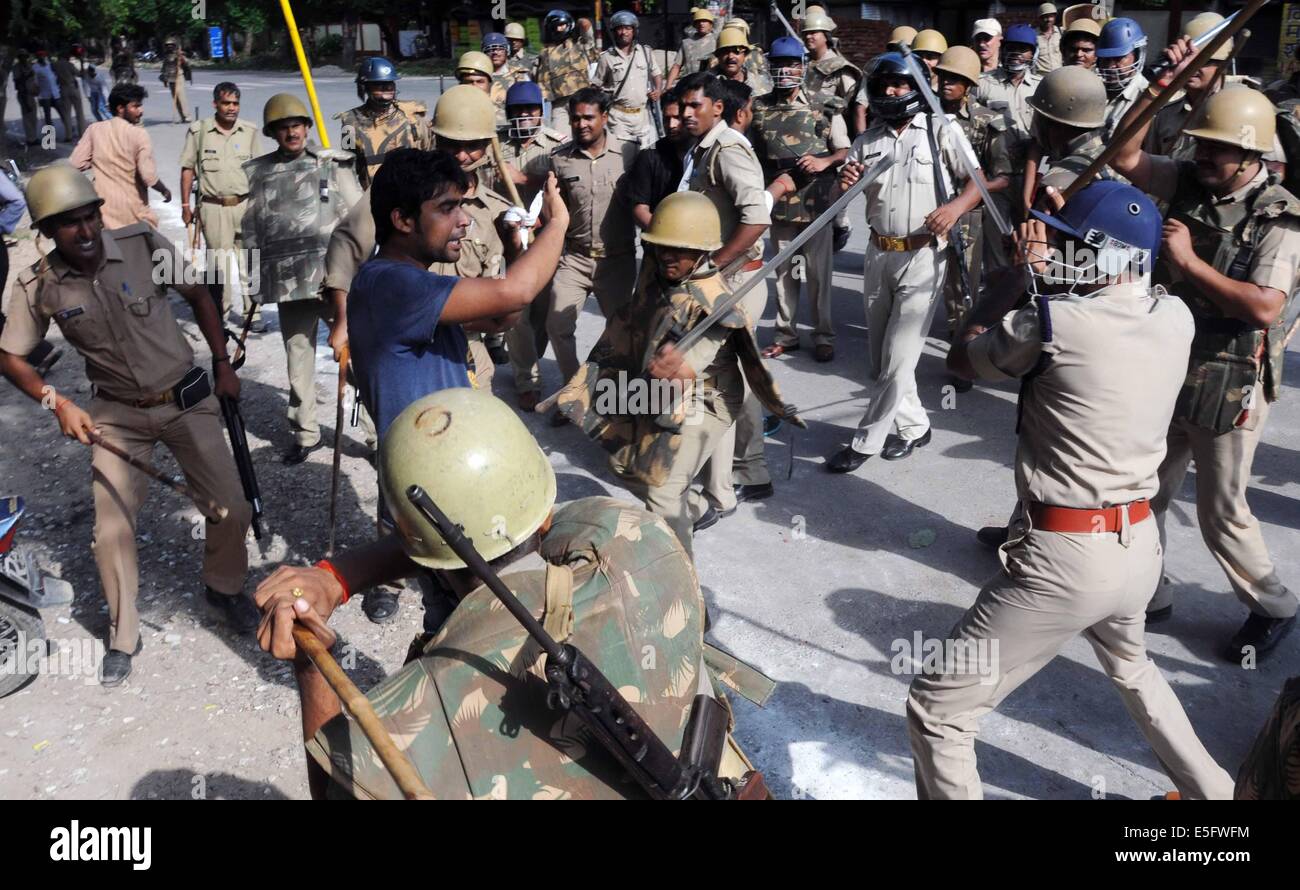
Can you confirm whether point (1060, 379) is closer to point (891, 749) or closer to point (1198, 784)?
point (1198, 784)

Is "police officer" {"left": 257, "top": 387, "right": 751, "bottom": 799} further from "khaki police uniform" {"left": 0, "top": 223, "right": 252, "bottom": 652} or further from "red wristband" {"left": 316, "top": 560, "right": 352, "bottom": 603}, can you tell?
"khaki police uniform" {"left": 0, "top": 223, "right": 252, "bottom": 652}

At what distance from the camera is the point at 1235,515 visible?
13.3ft

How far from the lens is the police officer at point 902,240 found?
5727 mm

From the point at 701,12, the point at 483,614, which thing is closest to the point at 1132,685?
the point at 483,614

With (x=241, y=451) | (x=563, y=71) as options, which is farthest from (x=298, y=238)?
(x=563, y=71)

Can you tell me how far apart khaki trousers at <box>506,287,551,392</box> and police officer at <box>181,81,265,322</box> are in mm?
2800

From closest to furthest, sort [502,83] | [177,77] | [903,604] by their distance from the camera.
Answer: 1. [903,604]
2. [502,83]
3. [177,77]

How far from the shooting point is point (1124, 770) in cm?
358

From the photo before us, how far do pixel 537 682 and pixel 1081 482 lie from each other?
175cm

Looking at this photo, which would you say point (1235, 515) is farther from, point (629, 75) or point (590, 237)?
point (629, 75)

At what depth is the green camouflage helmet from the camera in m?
2.01

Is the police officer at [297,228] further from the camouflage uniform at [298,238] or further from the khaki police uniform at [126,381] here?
the khaki police uniform at [126,381]

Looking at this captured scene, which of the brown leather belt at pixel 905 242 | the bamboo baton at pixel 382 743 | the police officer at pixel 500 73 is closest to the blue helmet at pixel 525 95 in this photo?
the brown leather belt at pixel 905 242

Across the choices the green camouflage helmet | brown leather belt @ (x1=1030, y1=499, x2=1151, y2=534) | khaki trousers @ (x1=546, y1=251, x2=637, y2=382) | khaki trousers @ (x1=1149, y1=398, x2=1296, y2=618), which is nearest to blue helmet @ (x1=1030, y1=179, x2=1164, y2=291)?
brown leather belt @ (x1=1030, y1=499, x2=1151, y2=534)
